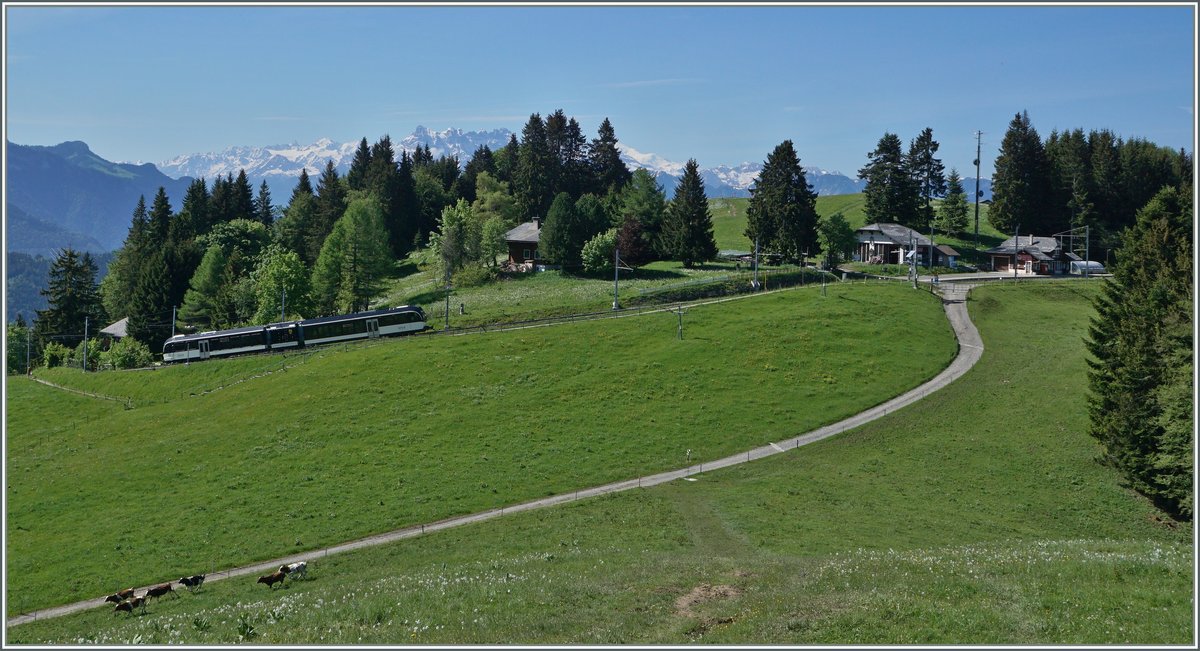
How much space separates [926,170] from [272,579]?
126915 mm

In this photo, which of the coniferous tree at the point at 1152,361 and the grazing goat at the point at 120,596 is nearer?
the grazing goat at the point at 120,596

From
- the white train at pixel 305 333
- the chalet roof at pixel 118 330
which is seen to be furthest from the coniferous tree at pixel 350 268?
the chalet roof at pixel 118 330

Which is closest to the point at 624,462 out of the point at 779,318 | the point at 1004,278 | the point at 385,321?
the point at 779,318

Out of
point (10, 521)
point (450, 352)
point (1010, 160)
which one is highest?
point (1010, 160)

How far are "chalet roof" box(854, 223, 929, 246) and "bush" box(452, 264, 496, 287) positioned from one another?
52.0 meters

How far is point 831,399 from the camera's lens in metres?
68.4

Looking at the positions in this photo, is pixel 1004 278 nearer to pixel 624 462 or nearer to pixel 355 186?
pixel 624 462

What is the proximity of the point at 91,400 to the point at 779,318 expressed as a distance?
63.0 m

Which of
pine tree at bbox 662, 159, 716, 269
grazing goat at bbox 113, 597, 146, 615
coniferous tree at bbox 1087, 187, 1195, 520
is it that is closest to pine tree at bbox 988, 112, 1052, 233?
pine tree at bbox 662, 159, 716, 269

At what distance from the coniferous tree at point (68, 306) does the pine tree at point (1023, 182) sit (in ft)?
448

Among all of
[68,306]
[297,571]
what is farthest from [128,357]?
[297,571]

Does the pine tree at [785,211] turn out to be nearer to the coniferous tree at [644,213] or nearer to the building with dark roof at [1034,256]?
the coniferous tree at [644,213]

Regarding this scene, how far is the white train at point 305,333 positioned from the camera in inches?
3725

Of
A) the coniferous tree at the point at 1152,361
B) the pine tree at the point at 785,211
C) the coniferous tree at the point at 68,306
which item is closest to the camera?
the coniferous tree at the point at 1152,361
